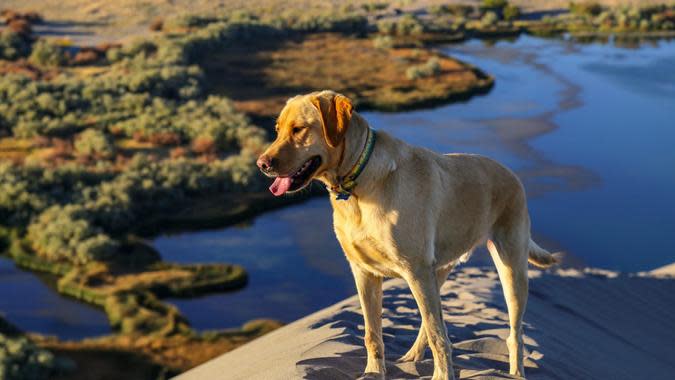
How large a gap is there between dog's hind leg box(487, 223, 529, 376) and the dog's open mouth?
8.37ft

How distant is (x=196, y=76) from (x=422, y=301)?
3567cm

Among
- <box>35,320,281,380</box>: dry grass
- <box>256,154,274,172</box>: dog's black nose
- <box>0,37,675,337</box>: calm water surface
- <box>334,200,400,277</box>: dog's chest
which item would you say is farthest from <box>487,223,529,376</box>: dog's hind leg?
A: <box>0,37,675,337</box>: calm water surface

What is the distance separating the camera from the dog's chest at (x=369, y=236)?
662 centimetres

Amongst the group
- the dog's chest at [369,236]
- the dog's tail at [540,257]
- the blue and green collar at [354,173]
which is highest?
the blue and green collar at [354,173]

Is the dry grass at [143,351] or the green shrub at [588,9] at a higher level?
the green shrub at [588,9]

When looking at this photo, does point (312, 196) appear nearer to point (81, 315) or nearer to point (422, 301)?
point (81, 315)

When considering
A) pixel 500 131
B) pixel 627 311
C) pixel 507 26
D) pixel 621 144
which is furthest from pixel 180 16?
pixel 627 311

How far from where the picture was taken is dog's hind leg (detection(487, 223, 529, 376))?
8039mm

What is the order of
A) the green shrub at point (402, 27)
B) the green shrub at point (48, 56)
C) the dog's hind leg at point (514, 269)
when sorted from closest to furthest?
1. the dog's hind leg at point (514, 269)
2. the green shrub at point (48, 56)
3. the green shrub at point (402, 27)

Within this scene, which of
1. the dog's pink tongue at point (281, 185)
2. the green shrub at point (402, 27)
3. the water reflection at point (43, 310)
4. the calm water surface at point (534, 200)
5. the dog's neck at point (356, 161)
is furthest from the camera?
the green shrub at point (402, 27)

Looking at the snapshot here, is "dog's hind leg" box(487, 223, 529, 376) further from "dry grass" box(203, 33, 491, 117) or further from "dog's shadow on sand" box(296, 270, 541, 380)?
"dry grass" box(203, 33, 491, 117)

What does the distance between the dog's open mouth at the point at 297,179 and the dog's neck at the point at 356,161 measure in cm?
22

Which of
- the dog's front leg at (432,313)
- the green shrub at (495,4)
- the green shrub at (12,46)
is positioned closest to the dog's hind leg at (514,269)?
the dog's front leg at (432,313)

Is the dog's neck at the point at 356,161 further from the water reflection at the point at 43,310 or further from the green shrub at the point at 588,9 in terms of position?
the green shrub at the point at 588,9
